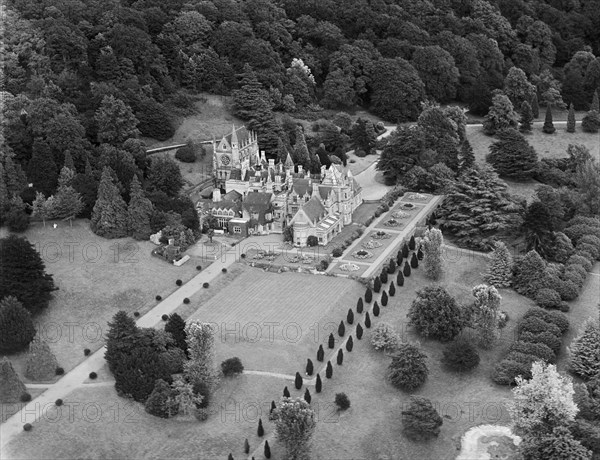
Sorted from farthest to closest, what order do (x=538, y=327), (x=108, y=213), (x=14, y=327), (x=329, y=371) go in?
(x=108, y=213)
(x=538, y=327)
(x=14, y=327)
(x=329, y=371)

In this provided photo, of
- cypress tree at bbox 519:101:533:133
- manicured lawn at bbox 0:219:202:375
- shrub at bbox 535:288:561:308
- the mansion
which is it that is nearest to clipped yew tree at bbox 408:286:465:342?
shrub at bbox 535:288:561:308

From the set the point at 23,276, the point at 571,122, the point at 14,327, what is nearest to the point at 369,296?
the point at 23,276

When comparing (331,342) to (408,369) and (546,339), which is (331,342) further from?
(546,339)

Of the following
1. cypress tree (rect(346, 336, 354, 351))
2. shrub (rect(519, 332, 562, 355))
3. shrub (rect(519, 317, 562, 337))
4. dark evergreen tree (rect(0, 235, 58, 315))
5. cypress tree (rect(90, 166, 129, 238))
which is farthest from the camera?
cypress tree (rect(90, 166, 129, 238))

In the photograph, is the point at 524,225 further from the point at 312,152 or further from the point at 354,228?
the point at 312,152

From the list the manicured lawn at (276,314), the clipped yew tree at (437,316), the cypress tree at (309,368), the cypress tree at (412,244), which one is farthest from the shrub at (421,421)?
the cypress tree at (412,244)

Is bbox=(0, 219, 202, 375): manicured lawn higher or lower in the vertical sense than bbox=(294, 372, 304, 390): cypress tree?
lower

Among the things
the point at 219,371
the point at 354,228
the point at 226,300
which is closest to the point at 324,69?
the point at 354,228

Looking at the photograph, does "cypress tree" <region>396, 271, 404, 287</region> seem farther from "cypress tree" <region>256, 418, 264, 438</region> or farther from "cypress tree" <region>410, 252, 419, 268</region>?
"cypress tree" <region>256, 418, 264, 438</region>
